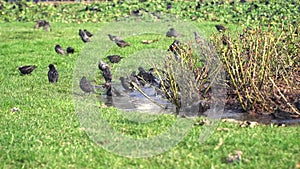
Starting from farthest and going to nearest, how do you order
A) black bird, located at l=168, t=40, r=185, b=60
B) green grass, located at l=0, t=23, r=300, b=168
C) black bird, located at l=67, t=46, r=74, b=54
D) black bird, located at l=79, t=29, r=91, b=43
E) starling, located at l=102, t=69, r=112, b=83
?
black bird, located at l=79, t=29, r=91, b=43
black bird, located at l=67, t=46, r=74, b=54
starling, located at l=102, t=69, r=112, b=83
black bird, located at l=168, t=40, r=185, b=60
green grass, located at l=0, t=23, r=300, b=168

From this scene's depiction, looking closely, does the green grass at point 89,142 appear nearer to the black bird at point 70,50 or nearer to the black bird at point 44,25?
the black bird at point 70,50

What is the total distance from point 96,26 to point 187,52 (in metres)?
13.5

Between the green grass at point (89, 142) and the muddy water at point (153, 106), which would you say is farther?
the muddy water at point (153, 106)

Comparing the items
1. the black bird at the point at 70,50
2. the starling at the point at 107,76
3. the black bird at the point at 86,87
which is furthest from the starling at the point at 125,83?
the black bird at the point at 70,50

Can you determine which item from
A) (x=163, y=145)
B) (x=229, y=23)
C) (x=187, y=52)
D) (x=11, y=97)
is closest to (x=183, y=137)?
(x=163, y=145)

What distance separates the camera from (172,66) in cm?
1037

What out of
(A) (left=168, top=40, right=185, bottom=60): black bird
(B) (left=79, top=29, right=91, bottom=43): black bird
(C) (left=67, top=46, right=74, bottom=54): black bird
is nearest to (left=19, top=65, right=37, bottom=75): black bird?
(C) (left=67, top=46, right=74, bottom=54): black bird

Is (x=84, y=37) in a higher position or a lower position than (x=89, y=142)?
lower

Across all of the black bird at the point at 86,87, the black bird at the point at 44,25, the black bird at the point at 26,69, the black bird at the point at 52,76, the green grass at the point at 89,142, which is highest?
the green grass at the point at 89,142

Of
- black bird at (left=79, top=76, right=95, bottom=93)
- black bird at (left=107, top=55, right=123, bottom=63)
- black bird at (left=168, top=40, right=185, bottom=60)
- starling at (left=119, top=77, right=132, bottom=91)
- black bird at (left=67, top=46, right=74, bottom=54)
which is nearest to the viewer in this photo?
black bird at (left=168, top=40, right=185, bottom=60)

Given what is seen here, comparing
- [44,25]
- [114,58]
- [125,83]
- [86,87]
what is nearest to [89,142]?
[86,87]

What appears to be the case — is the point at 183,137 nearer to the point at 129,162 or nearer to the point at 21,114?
the point at 129,162

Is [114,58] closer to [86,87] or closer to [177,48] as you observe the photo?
[177,48]

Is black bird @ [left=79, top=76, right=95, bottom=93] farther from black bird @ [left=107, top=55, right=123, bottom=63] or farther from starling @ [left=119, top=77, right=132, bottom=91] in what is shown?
black bird @ [left=107, top=55, right=123, bottom=63]
